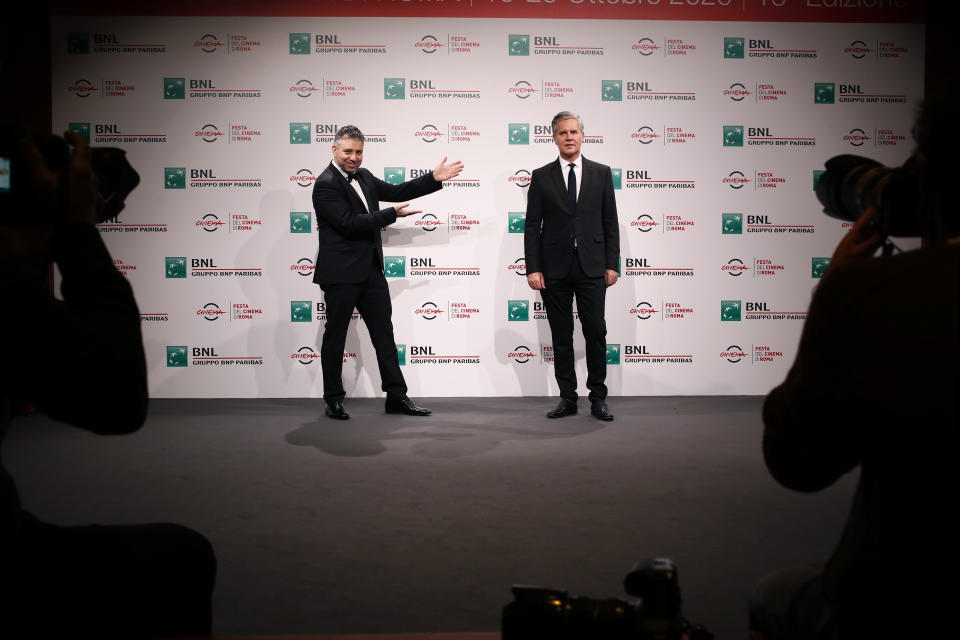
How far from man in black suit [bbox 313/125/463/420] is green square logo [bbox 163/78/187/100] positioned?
136 cm

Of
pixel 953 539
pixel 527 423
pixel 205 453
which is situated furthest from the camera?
pixel 527 423

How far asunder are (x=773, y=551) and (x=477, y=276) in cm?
329

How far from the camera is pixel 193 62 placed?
17.5 feet

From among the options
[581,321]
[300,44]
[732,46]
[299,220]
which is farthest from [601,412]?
[300,44]

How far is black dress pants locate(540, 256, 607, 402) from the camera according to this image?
4629mm

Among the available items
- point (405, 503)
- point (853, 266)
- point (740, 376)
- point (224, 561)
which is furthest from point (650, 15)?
point (853, 266)

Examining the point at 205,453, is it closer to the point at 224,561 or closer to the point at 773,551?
the point at 224,561

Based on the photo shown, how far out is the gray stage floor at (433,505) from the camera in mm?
2059

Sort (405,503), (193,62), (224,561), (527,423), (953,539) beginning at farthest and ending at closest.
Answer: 1. (193,62)
2. (527,423)
3. (405,503)
4. (224,561)
5. (953,539)

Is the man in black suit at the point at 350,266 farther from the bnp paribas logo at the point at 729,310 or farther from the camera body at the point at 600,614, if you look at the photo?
the camera body at the point at 600,614

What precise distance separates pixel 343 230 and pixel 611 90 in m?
2.04

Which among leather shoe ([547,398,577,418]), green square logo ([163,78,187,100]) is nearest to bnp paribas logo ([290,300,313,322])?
green square logo ([163,78,187,100])

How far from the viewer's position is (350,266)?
4.65 meters

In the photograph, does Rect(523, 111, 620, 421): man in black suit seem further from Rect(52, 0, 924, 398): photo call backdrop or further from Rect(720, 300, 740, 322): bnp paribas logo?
Rect(720, 300, 740, 322): bnp paribas logo
